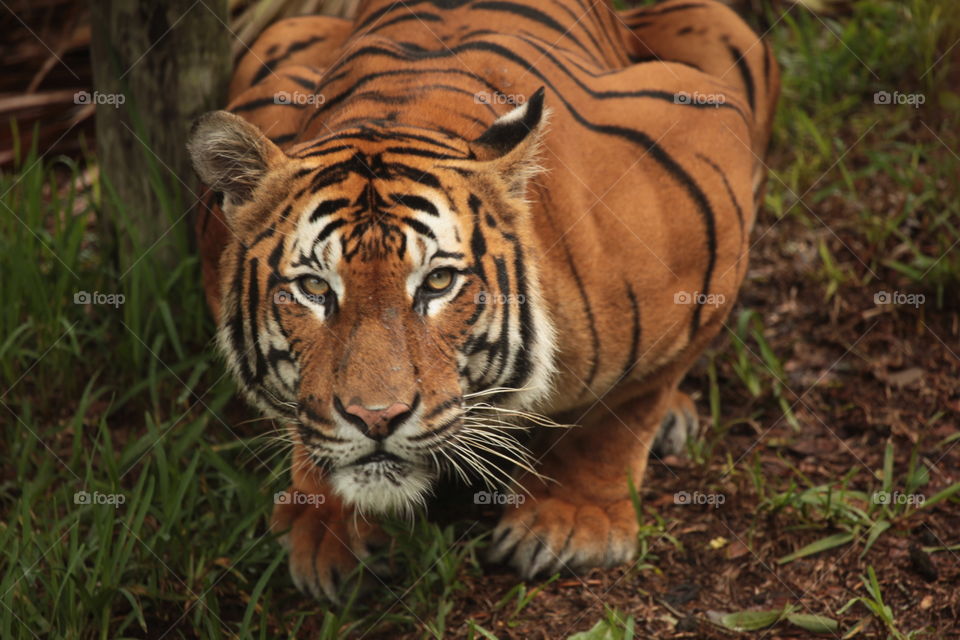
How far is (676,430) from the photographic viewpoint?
11.3ft

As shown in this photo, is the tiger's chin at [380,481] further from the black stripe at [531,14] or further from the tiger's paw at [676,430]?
the black stripe at [531,14]

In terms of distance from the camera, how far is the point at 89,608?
2586 millimetres

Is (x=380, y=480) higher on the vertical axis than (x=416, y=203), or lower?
lower

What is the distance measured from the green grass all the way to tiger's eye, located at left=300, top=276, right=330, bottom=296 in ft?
2.49

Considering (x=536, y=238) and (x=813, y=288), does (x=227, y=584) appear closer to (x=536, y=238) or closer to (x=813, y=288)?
(x=536, y=238)

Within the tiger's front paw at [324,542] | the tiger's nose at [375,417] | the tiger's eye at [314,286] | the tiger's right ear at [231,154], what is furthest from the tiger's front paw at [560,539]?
the tiger's right ear at [231,154]

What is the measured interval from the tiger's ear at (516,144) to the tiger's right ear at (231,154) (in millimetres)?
452

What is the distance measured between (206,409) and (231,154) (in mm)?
1079

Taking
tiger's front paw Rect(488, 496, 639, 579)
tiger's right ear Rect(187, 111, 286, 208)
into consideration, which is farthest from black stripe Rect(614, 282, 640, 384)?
tiger's right ear Rect(187, 111, 286, 208)

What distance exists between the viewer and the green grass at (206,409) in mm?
2736

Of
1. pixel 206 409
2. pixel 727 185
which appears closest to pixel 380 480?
pixel 206 409

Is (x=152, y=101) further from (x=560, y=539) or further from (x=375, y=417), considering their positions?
(x=560, y=539)

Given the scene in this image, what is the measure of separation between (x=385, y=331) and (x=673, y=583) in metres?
1.18

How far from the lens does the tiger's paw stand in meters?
3.45
